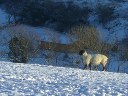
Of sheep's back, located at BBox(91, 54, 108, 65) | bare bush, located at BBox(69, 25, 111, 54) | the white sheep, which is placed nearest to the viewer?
the white sheep

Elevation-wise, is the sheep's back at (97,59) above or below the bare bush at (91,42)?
below

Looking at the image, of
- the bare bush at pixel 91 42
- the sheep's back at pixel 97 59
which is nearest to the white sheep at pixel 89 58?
the sheep's back at pixel 97 59

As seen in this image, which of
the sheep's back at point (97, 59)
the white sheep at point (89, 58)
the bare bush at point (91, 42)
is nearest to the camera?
the white sheep at point (89, 58)

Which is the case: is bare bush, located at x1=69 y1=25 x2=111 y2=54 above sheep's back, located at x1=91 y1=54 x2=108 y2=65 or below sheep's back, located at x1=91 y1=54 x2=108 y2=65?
above

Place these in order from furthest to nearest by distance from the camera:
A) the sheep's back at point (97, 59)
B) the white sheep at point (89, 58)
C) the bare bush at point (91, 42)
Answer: the bare bush at point (91, 42) → the sheep's back at point (97, 59) → the white sheep at point (89, 58)

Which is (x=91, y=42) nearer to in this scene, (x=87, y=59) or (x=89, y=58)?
(x=89, y=58)

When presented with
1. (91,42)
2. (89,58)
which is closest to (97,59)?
(89,58)

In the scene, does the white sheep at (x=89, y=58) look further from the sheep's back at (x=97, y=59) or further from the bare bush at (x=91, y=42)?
the bare bush at (x=91, y=42)

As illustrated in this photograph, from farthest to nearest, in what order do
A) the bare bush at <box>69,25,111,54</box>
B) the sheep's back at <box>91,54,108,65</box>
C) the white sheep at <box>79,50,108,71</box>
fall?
the bare bush at <box>69,25,111,54</box> < the sheep's back at <box>91,54,108,65</box> < the white sheep at <box>79,50,108,71</box>

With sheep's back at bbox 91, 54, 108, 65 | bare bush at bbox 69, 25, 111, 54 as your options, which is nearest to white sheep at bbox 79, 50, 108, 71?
sheep's back at bbox 91, 54, 108, 65

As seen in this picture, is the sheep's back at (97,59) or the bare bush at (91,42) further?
the bare bush at (91,42)

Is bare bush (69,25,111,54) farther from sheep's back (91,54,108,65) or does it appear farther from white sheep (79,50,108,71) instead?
white sheep (79,50,108,71)

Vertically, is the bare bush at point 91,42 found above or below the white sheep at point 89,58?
above

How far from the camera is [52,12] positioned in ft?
385
